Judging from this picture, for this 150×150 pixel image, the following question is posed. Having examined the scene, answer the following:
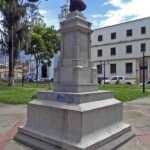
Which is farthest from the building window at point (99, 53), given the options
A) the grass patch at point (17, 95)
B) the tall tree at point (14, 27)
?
the grass patch at point (17, 95)

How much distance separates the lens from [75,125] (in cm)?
498

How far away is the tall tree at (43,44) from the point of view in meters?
39.7

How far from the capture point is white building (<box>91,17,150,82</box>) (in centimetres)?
4434

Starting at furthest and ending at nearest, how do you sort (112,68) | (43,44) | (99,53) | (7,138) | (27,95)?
1. (99,53)
2. (112,68)
3. (43,44)
4. (27,95)
5. (7,138)

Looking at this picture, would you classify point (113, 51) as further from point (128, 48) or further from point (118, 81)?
point (118, 81)

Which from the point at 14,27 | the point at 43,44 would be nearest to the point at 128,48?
the point at 43,44

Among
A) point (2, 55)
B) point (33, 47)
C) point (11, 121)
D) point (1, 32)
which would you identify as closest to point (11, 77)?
point (2, 55)

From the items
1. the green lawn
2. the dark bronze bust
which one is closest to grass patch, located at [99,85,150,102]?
the green lawn

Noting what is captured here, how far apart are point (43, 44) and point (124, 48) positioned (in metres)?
16.3

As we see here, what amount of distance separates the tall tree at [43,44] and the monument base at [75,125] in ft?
112

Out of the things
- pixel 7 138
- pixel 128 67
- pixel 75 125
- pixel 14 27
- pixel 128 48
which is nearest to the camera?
pixel 75 125

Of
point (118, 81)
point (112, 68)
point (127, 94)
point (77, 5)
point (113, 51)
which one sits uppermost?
point (113, 51)

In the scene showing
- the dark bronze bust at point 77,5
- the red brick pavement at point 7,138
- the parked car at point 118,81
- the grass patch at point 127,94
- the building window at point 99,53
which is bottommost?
the red brick pavement at point 7,138

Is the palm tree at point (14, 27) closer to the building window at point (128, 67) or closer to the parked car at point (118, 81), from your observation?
the parked car at point (118, 81)
